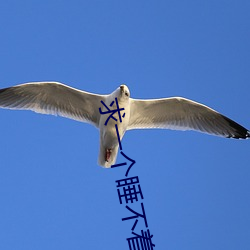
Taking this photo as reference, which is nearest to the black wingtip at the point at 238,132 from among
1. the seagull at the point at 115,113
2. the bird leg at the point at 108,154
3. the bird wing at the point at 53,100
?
the seagull at the point at 115,113

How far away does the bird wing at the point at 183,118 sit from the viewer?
278 inches

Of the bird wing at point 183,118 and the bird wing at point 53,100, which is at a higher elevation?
the bird wing at point 53,100

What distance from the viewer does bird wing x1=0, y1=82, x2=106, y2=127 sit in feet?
22.4

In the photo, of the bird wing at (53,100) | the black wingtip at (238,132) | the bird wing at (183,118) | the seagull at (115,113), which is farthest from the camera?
the black wingtip at (238,132)

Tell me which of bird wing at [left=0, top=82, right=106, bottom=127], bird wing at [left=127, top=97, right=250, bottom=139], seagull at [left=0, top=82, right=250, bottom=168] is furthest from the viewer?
bird wing at [left=127, top=97, right=250, bottom=139]

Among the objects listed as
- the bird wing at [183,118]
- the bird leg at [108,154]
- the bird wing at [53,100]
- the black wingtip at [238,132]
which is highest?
the bird wing at [53,100]

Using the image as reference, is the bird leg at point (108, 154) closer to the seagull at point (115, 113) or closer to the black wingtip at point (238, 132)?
the seagull at point (115, 113)

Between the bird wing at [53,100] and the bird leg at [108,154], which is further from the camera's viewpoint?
the bird wing at [53,100]

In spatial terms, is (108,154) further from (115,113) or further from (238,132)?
(238,132)

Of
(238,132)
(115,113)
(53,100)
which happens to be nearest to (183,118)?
(238,132)

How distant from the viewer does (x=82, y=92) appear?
6.81 metres

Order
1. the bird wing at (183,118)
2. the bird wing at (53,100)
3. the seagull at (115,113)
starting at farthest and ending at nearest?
the bird wing at (183,118), the bird wing at (53,100), the seagull at (115,113)

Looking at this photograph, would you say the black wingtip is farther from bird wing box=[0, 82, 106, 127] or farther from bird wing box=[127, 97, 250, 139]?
bird wing box=[0, 82, 106, 127]

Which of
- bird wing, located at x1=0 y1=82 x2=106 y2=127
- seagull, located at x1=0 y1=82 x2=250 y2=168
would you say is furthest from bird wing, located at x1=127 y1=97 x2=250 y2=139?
bird wing, located at x1=0 y1=82 x2=106 y2=127
